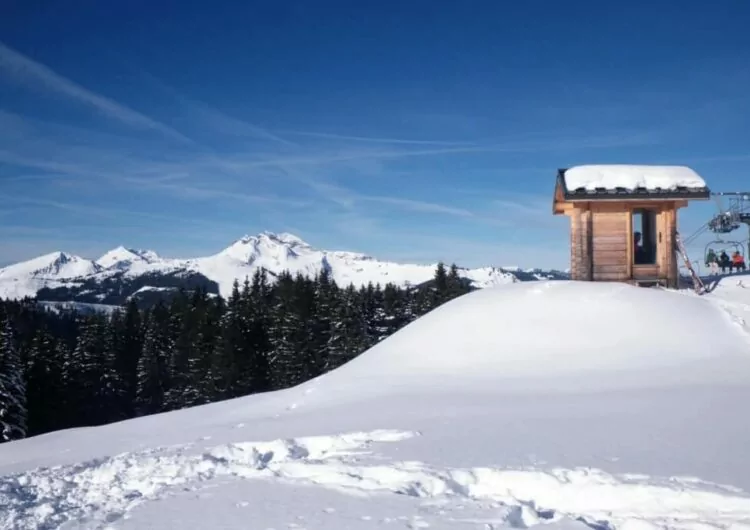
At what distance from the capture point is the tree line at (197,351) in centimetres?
3812

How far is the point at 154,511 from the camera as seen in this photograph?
613cm

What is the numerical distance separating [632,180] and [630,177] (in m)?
0.15

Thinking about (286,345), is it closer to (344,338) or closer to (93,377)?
(344,338)

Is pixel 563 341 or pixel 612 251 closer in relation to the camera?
pixel 563 341

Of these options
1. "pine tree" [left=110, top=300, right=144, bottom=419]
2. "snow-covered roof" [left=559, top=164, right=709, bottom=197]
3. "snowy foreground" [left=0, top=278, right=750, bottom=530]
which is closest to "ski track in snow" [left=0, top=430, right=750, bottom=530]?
"snowy foreground" [left=0, top=278, right=750, bottom=530]

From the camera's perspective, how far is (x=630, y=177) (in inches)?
811

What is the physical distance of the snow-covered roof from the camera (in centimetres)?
2019

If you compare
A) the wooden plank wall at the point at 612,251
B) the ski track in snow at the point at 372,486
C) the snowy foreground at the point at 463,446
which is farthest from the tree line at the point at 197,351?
the ski track in snow at the point at 372,486

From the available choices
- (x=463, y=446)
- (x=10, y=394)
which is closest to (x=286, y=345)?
(x=10, y=394)

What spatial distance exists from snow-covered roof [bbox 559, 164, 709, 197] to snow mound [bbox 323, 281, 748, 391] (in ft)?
→ 11.8

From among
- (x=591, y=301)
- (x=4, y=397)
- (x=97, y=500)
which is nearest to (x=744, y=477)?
(x=97, y=500)

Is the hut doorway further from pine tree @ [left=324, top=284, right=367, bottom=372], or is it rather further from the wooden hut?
pine tree @ [left=324, top=284, right=367, bottom=372]

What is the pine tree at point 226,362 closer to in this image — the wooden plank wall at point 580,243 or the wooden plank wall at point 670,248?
the wooden plank wall at point 580,243

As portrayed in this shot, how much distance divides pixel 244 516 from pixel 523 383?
7927 mm
